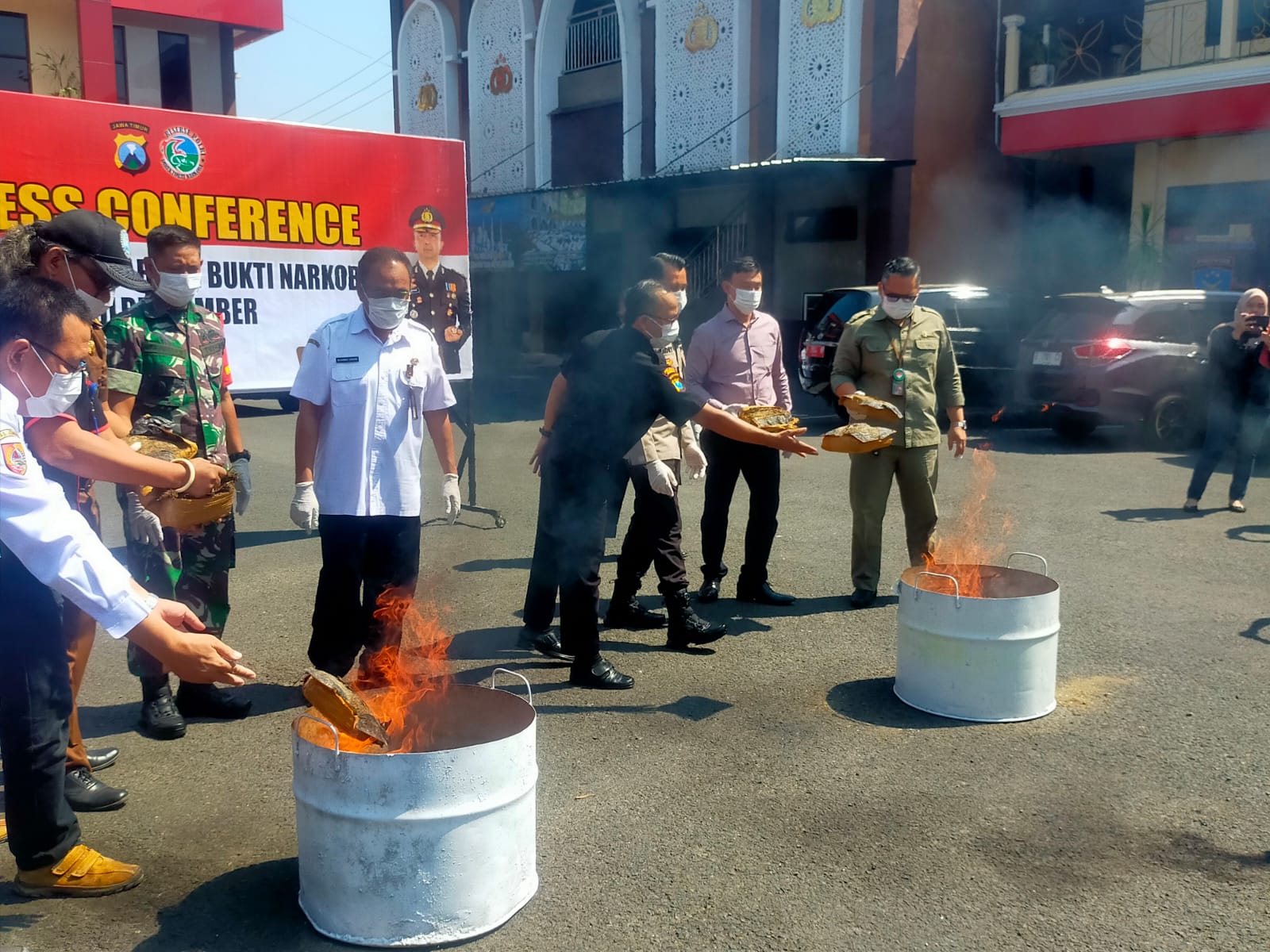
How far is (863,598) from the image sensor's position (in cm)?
644

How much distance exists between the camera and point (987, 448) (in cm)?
1270

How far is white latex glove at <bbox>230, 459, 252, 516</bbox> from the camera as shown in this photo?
4895 mm

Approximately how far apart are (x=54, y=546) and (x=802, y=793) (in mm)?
2585

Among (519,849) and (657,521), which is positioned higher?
(657,521)

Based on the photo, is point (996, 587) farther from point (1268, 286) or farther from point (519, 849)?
point (1268, 286)

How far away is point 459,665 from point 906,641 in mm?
2118

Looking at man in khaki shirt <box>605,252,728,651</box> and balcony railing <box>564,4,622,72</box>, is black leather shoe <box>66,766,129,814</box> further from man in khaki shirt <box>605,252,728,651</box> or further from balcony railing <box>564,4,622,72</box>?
balcony railing <box>564,4,622,72</box>

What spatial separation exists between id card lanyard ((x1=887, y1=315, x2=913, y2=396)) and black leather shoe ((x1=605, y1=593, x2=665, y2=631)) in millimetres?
1868

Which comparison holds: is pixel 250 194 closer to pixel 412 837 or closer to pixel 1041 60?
pixel 412 837

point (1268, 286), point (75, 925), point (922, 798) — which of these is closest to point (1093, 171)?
point (1268, 286)

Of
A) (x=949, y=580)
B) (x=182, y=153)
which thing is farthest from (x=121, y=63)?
(x=949, y=580)

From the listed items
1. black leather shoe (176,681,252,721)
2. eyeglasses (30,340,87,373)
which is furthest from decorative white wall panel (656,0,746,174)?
eyeglasses (30,340,87,373)

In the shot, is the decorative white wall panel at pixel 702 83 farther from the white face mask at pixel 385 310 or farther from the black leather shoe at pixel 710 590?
the white face mask at pixel 385 310

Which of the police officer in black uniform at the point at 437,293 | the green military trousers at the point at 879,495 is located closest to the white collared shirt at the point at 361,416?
the green military trousers at the point at 879,495
